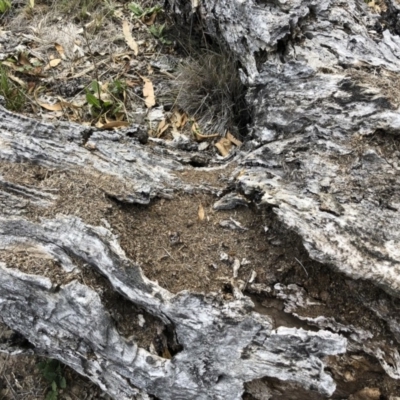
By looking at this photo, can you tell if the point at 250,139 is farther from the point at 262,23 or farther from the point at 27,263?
the point at 27,263

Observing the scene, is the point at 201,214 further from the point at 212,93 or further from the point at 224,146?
the point at 212,93

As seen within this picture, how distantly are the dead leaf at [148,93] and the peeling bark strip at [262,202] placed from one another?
0.88 m

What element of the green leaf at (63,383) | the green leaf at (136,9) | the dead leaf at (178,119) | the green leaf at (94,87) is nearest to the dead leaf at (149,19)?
the green leaf at (136,9)

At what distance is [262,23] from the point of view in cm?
291

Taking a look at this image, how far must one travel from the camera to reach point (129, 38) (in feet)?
13.7

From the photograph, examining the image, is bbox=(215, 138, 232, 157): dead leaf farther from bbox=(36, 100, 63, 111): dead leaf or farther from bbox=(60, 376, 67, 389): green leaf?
bbox=(60, 376, 67, 389): green leaf

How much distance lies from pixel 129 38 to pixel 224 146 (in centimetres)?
149

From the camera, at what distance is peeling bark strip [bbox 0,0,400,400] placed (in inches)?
81.7

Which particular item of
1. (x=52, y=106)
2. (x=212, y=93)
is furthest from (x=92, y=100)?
(x=212, y=93)

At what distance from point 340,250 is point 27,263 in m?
1.41

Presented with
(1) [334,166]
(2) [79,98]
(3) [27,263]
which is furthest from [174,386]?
(2) [79,98]

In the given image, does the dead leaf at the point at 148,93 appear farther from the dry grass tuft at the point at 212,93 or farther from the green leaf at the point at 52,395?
the green leaf at the point at 52,395

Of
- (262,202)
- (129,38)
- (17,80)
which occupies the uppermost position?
(262,202)

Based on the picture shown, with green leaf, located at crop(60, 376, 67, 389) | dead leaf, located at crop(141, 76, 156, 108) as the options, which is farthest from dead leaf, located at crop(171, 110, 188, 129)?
green leaf, located at crop(60, 376, 67, 389)
